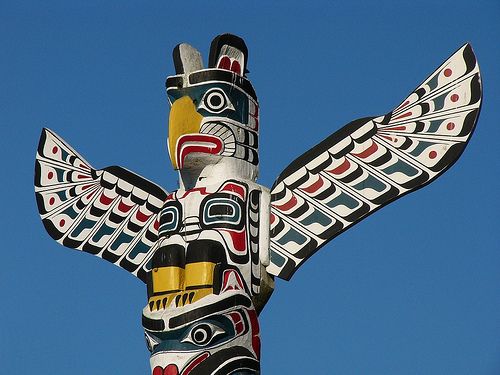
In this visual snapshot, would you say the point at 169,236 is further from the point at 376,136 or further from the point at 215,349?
the point at 376,136

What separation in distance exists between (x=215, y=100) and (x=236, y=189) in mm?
1119

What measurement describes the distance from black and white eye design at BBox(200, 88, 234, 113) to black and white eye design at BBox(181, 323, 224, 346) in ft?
8.70

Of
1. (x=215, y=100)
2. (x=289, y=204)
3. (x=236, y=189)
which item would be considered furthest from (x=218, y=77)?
(x=289, y=204)

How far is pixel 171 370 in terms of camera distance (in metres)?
12.7

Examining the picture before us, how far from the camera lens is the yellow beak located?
14.0 meters

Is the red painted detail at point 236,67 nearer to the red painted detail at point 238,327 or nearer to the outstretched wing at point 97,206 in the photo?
the outstretched wing at point 97,206

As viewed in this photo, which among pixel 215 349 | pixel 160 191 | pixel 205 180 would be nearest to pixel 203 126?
pixel 205 180

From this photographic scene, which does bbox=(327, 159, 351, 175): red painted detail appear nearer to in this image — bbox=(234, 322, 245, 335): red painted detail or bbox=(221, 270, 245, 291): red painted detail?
bbox=(221, 270, 245, 291): red painted detail

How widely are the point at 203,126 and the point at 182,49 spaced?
105cm

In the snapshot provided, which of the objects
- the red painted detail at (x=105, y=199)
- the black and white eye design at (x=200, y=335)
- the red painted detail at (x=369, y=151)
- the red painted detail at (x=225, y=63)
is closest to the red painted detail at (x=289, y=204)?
the red painted detail at (x=369, y=151)

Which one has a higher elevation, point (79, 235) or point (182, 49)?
point (182, 49)

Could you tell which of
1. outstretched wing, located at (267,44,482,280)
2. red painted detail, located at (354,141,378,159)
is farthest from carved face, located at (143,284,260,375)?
red painted detail, located at (354,141,378,159)

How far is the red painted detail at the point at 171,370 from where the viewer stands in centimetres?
1271

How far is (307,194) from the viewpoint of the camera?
1396 centimetres
